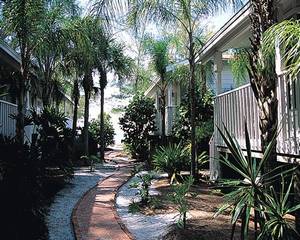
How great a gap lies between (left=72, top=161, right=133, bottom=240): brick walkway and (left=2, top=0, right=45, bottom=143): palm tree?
275 cm

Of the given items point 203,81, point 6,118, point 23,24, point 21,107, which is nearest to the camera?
point 23,24

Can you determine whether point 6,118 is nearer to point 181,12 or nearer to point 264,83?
point 181,12

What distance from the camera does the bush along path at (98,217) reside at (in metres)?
7.63

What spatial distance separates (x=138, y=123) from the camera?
25.5 m

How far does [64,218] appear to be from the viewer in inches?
368

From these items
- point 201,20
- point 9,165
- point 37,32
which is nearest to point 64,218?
point 9,165

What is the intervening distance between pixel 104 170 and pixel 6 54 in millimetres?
7970

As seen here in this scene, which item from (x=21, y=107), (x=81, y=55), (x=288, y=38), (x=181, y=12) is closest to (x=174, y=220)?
(x=288, y=38)

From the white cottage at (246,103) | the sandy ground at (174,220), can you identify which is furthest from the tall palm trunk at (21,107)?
the white cottage at (246,103)

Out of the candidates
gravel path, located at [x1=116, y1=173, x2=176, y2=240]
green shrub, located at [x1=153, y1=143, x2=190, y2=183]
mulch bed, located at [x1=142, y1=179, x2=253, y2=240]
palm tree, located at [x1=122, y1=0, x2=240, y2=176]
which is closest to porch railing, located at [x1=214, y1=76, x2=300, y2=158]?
mulch bed, located at [x1=142, y1=179, x2=253, y2=240]

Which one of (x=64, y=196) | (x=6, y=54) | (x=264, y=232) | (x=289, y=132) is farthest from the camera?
(x=6, y=54)

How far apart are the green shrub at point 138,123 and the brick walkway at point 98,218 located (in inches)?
465

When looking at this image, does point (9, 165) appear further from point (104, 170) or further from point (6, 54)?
point (104, 170)

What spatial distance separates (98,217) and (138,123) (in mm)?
16541
